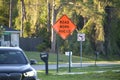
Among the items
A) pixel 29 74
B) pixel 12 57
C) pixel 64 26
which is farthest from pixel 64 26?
pixel 29 74

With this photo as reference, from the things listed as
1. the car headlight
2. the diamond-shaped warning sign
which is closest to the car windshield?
the car headlight

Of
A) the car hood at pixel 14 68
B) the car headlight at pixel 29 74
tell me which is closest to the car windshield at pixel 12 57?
the car hood at pixel 14 68

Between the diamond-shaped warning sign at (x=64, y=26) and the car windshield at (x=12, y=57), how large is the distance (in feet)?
39.5

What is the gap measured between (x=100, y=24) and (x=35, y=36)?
2011cm

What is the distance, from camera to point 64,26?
1088 inches

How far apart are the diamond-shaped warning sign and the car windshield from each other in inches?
474

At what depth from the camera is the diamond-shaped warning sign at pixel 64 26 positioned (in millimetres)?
27344

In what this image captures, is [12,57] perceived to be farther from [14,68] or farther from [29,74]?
[29,74]

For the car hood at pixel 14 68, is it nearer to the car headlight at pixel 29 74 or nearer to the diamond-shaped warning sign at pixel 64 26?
the car headlight at pixel 29 74

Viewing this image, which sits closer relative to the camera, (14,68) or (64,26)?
(14,68)

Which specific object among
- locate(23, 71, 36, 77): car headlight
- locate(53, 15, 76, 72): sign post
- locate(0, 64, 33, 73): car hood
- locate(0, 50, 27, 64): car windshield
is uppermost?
locate(53, 15, 76, 72): sign post

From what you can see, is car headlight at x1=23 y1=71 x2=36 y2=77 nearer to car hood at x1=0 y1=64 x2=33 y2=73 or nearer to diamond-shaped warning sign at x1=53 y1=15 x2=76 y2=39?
car hood at x1=0 y1=64 x2=33 y2=73

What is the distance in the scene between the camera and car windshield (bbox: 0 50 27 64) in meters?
14.8

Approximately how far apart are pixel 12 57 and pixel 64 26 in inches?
506
